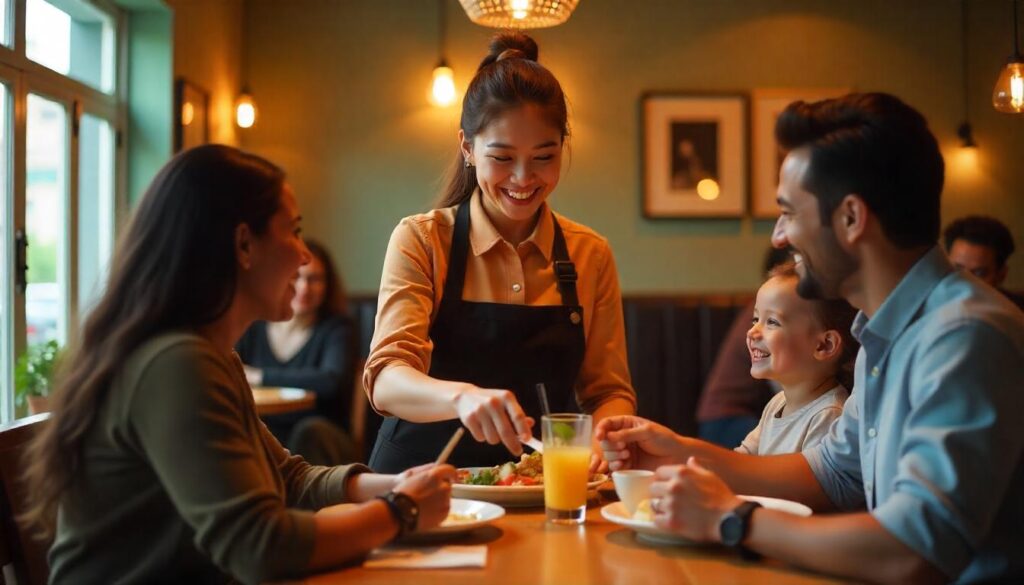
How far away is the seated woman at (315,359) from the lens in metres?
5.18

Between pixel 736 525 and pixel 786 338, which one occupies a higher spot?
pixel 786 338

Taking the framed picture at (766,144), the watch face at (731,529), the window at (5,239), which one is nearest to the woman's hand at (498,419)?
the watch face at (731,529)

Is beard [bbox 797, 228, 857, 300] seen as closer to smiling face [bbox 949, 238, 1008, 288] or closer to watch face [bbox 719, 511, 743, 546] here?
watch face [bbox 719, 511, 743, 546]

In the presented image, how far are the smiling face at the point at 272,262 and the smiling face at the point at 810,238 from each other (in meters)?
0.74

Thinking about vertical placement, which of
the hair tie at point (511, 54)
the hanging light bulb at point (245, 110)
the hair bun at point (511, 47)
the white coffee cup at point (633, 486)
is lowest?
the white coffee cup at point (633, 486)

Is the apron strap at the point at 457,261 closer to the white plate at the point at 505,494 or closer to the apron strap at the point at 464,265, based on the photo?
the apron strap at the point at 464,265

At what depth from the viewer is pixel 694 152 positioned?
618 centimetres

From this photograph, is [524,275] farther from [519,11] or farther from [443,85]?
[443,85]

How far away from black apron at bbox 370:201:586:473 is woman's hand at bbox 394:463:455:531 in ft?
2.47

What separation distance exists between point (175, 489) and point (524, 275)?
1193 millimetres

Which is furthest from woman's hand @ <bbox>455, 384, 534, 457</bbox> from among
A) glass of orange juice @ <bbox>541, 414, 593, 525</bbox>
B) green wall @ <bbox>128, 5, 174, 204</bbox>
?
green wall @ <bbox>128, 5, 174, 204</bbox>

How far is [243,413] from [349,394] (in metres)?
3.93

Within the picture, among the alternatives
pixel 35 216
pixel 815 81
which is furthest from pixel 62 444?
pixel 815 81

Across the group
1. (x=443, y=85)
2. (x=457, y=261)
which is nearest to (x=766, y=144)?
Answer: (x=443, y=85)
